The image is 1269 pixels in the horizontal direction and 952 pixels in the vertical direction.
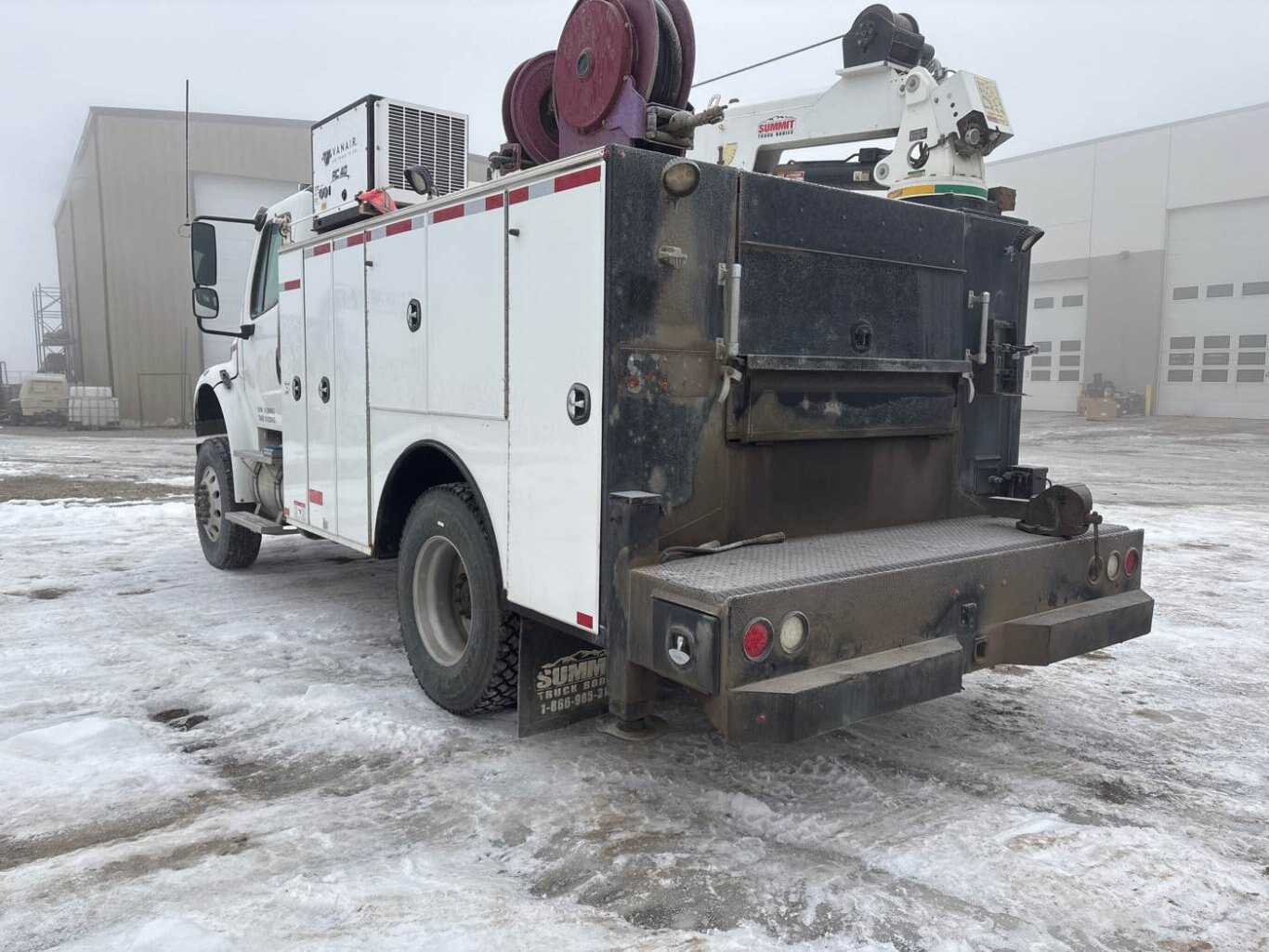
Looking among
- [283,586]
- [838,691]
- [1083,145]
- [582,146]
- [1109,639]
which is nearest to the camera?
[838,691]

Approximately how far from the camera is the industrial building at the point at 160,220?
87.9 feet

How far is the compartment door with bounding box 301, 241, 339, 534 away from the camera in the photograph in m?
5.48

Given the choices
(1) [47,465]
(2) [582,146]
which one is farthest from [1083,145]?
(2) [582,146]

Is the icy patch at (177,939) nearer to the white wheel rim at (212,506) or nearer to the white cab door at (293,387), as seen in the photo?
the white cab door at (293,387)

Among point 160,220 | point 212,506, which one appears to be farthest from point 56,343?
point 212,506

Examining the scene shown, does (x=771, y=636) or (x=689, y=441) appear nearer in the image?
(x=771, y=636)

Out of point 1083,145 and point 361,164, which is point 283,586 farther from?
point 1083,145

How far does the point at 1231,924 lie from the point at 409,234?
13.3ft

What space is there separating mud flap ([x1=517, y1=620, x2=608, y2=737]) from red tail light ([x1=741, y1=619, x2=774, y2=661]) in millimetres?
929

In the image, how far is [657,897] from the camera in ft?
9.83

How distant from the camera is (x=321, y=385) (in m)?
5.65

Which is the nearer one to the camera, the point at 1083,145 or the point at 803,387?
the point at 803,387

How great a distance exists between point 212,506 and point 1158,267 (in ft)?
113

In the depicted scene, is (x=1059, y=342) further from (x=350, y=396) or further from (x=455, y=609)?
(x=455, y=609)
